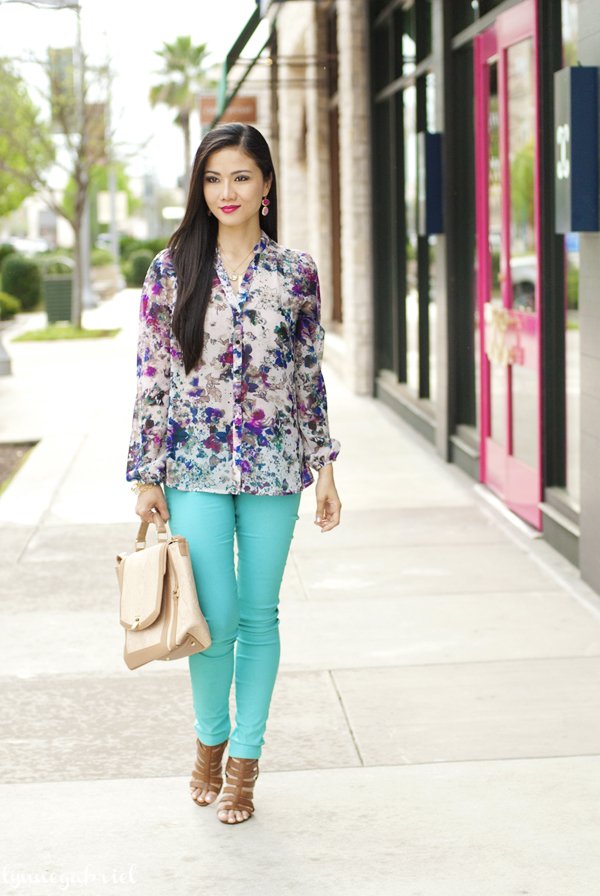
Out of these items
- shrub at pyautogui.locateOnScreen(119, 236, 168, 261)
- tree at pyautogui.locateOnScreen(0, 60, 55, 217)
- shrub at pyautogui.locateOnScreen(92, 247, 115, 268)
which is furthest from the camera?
shrub at pyautogui.locateOnScreen(119, 236, 168, 261)

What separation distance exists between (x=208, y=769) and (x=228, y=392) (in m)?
1.09

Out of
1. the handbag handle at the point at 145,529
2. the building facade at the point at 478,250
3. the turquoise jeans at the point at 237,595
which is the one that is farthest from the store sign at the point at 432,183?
the handbag handle at the point at 145,529

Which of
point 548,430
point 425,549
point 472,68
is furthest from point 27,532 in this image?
point 472,68

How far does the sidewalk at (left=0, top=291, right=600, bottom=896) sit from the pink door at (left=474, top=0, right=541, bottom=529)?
0.44 metres

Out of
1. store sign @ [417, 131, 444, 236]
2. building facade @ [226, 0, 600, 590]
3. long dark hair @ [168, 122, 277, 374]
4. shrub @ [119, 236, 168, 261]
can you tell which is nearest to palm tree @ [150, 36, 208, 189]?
shrub @ [119, 236, 168, 261]

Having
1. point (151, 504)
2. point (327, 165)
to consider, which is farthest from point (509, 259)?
→ point (327, 165)

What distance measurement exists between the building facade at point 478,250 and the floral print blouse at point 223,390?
9.03 ft

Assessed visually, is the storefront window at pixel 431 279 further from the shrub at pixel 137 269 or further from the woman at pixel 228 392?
the shrub at pixel 137 269

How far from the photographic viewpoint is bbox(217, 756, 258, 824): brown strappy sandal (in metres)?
4.02

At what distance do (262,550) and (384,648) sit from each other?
6.33 ft

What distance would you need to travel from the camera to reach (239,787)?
4035mm

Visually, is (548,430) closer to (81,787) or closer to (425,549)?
(425,549)

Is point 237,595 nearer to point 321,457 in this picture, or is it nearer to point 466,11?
point 321,457

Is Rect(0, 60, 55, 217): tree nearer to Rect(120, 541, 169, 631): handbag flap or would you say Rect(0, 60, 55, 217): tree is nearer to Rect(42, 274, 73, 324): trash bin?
Rect(42, 274, 73, 324): trash bin
